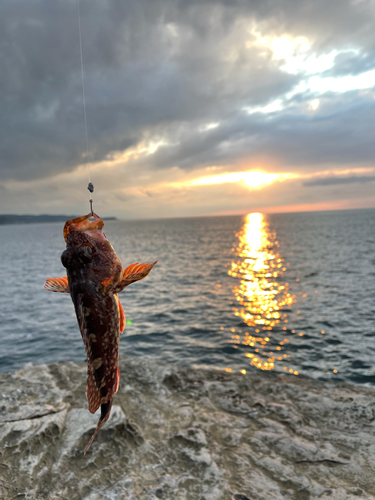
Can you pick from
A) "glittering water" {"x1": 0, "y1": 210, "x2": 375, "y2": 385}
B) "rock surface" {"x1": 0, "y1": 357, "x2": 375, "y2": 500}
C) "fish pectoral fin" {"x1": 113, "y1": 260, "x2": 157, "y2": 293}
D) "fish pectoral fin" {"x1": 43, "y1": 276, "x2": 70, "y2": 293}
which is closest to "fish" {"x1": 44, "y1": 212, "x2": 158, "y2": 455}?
"fish pectoral fin" {"x1": 113, "y1": 260, "x2": 157, "y2": 293}

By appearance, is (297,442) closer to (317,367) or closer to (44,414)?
(44,414)

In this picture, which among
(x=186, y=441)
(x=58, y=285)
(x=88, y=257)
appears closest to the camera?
(x=88, y=257)

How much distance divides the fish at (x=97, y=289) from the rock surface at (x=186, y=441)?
2.27m

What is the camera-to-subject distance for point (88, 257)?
12.7ft

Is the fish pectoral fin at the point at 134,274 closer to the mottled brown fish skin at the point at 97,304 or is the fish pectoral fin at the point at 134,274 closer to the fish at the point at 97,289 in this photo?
the fish at the point at 97,289

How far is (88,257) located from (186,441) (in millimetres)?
5006

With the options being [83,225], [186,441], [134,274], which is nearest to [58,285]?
[83,225]

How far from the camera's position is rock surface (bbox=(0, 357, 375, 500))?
5312 millimetres

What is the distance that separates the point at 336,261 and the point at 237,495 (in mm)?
41204

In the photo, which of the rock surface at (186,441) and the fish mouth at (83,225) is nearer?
the fish mouth at (83,225)

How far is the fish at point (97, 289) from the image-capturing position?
3.91 metres

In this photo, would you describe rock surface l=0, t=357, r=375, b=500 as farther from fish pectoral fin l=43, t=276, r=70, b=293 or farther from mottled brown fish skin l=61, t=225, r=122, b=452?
fish pectoral fin l=43, t=276, r=70, b=293

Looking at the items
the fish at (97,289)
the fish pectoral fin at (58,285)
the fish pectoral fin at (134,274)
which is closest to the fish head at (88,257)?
the fish at (97,289)

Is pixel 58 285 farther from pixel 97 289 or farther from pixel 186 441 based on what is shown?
pixel 186 441
